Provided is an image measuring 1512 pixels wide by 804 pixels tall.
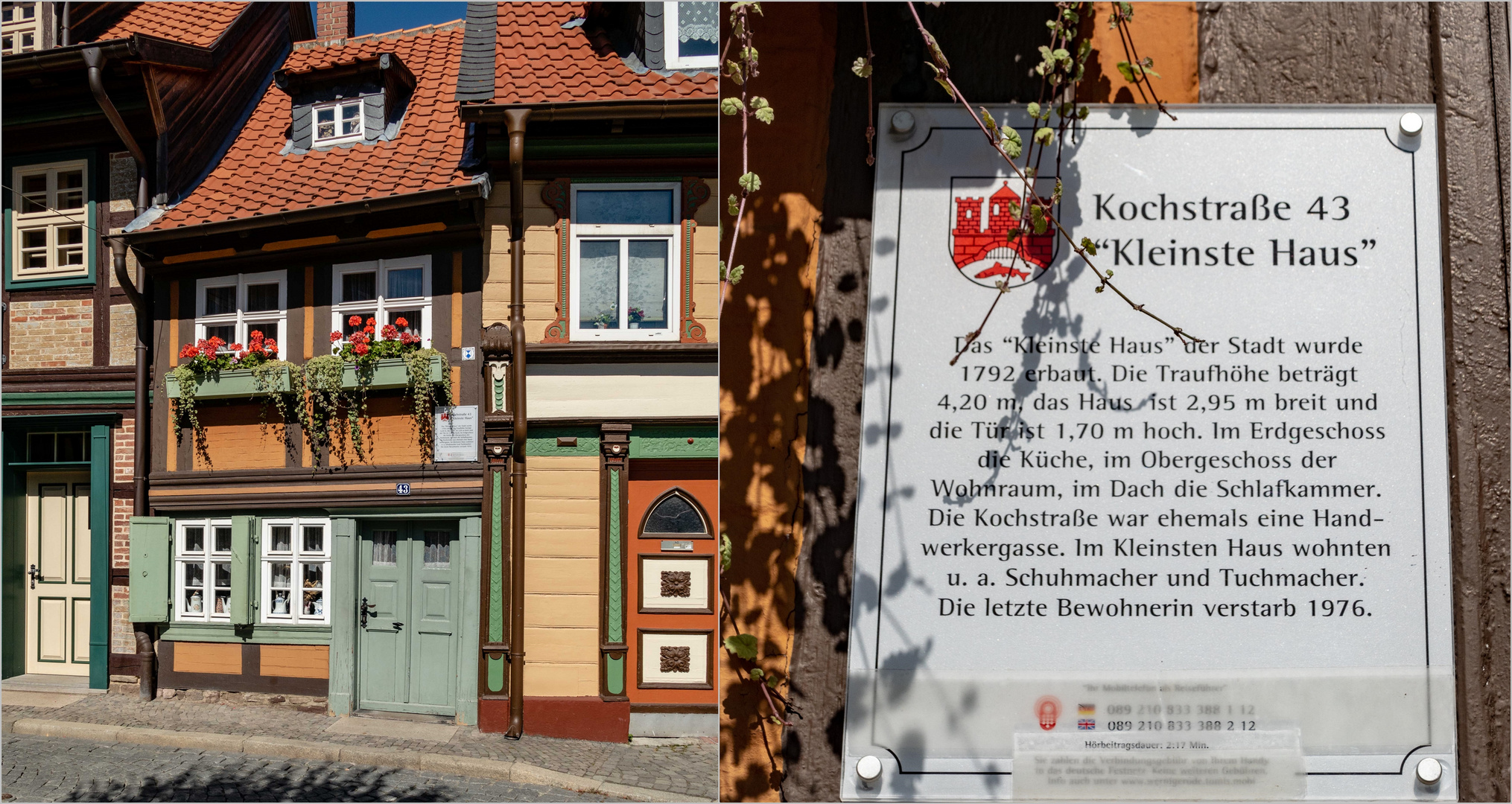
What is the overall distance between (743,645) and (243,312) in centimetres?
183

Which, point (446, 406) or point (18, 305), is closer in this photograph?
point (446, 406)

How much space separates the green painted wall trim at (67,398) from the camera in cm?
221

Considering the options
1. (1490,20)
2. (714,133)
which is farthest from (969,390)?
(1490,20)

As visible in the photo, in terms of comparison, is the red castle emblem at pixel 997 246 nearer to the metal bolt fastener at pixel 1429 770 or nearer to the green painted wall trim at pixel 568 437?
the green painted wall trim at pixel 568 437

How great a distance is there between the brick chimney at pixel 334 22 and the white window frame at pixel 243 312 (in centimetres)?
77

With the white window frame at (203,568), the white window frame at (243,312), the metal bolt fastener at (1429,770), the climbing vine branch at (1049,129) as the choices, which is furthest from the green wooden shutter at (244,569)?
the metal bolt fastener at (1429,770)

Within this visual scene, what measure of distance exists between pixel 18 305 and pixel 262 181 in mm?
846

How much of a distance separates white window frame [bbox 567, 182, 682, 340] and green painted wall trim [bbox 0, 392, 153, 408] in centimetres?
142

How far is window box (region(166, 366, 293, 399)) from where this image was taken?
2203mm

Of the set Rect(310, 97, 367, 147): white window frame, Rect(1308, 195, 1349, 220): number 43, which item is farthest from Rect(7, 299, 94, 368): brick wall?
Rect(1308, 195, 1349, 220): number 43

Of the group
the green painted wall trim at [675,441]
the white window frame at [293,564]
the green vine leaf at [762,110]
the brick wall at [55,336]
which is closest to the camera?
the green vine leaf at [762,110]

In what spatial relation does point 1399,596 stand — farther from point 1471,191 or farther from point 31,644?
point 31,644

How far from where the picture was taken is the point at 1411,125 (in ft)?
6.16

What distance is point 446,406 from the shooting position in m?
2.07
